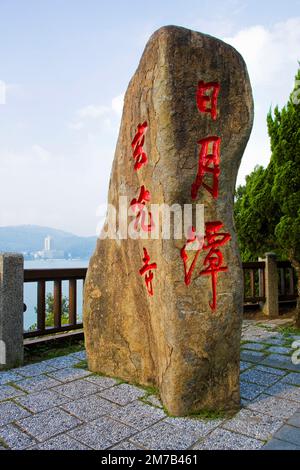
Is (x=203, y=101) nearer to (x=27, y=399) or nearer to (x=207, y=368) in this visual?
(x=207, y=368)

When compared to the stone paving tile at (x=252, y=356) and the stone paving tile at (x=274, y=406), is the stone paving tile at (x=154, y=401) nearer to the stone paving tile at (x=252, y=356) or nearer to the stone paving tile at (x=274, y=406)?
the stone paving tile at (x=274, y=406)

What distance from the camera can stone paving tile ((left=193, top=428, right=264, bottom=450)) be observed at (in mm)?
2643

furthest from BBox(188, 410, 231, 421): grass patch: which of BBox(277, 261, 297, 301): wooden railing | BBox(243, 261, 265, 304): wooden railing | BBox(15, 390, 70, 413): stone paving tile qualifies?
BBox(277, 261, 297, 301): wooden railing

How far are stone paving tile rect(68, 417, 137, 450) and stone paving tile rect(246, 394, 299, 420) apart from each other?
1.24 meters

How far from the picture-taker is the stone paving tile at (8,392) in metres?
3.63

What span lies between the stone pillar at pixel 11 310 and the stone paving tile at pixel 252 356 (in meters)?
3.04

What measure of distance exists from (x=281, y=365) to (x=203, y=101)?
3459mm

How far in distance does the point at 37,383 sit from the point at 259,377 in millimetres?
2545

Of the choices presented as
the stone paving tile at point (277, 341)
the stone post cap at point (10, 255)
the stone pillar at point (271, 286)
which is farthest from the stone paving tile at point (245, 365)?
the stone pillar at point (271, 286)

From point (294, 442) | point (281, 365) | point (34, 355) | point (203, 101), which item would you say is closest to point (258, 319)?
point (281, 365)

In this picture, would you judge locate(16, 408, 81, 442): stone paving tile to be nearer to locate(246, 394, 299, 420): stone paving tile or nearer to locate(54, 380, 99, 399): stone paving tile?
locate(54, 380, 99, 399): stone paving tile

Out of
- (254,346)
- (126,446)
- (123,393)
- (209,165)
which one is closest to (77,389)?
(123,393)
